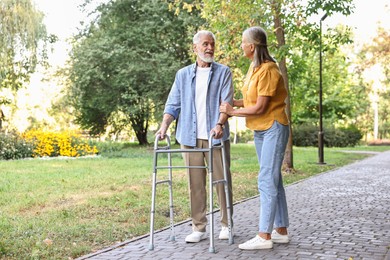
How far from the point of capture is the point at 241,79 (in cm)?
2188

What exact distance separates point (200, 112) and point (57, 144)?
18.3 m

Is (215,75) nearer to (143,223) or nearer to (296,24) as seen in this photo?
(143,223)

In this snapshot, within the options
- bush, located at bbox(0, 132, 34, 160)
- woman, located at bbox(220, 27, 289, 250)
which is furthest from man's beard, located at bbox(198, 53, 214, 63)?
bush, located at bbox(0, 132, 34, 160)

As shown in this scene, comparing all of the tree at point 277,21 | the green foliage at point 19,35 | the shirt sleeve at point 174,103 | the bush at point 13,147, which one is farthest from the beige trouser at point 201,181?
the green foliage at point 19,35

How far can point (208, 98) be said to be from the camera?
599 cm

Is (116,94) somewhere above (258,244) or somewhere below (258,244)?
above

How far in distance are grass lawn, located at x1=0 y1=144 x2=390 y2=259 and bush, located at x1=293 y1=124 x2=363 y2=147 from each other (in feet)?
84.5

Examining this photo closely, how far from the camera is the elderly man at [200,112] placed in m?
5.97

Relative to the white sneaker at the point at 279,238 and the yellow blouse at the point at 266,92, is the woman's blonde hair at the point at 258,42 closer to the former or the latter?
the yellow blouse at the point at 266,92

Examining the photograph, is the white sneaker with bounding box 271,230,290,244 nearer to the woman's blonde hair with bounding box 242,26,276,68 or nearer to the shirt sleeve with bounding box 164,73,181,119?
the shirt sleeve with bounding box 164,73,181,119

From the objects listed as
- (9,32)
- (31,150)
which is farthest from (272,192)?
(9,32)

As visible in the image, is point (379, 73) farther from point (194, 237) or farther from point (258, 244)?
point (258, 244)

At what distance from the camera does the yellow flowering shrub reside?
22844mm

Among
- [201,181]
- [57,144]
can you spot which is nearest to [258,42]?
[201,181]
